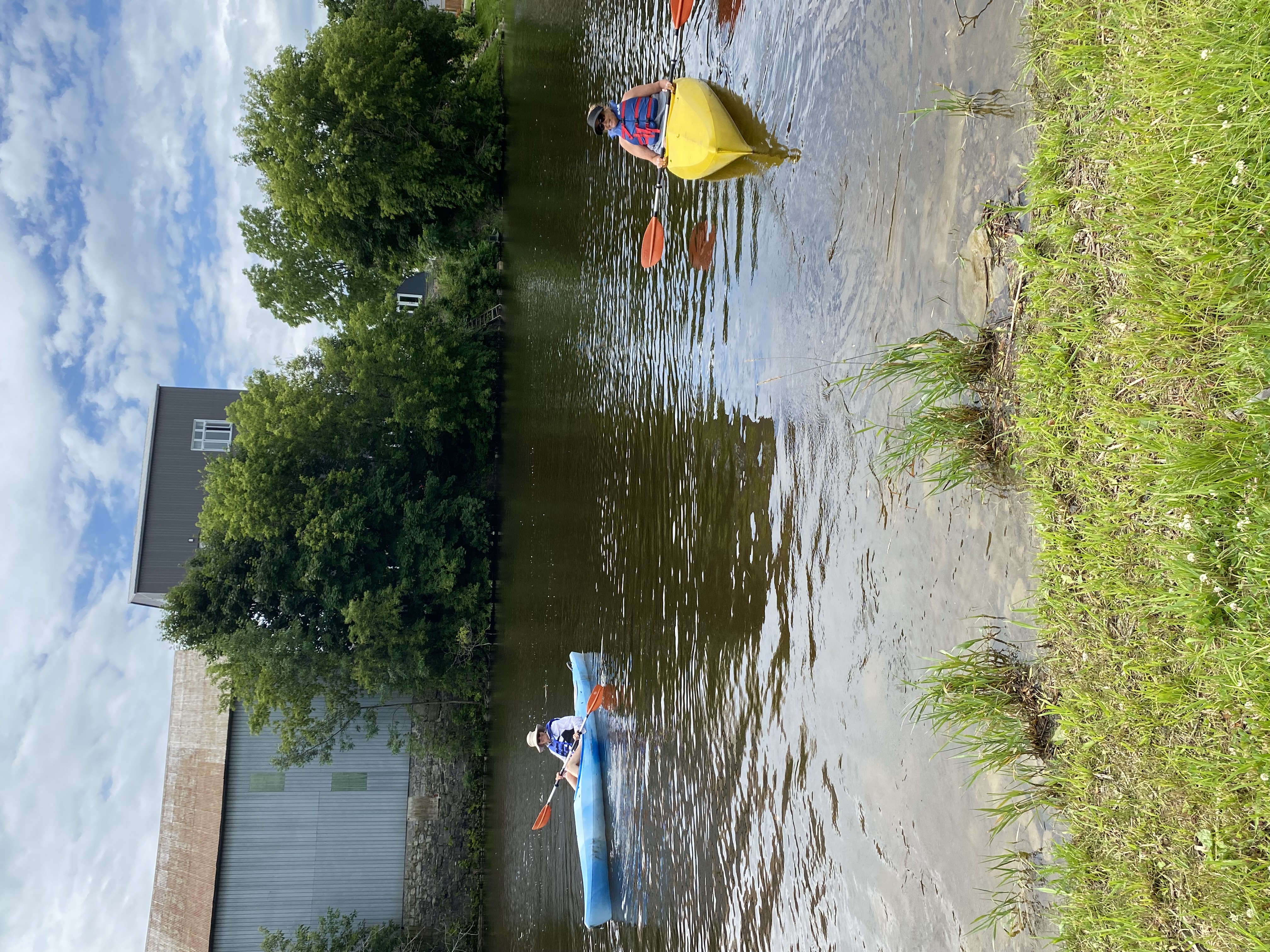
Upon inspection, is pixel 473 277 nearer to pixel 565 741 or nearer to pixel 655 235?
pixel 655 235

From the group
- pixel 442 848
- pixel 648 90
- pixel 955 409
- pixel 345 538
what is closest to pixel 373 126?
pixel 345 538

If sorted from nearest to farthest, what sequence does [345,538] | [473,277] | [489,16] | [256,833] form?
[345,538]
[256,833]
[473,277]
[489,16]

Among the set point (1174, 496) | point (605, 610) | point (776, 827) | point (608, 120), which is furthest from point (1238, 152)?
point (605, 610)

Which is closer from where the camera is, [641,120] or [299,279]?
[641,120]

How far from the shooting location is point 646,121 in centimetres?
957

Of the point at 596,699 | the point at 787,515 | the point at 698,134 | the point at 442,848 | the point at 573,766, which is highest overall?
the point at 698,134

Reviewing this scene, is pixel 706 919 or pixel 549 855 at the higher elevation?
pixel 706 919

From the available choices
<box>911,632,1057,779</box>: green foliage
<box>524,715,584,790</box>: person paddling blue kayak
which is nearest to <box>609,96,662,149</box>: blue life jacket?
<box>911,632,1057,779</box>: green foliage

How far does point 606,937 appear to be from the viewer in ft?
33.7

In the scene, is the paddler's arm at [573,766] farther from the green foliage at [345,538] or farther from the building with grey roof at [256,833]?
the building with grey roof at [256,833]

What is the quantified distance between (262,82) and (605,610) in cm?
1288

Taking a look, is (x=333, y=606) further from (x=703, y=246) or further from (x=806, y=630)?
(x=806, y=630)

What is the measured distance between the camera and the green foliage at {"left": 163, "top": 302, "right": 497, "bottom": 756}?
16.2 m

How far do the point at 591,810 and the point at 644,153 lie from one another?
8.47 metres
